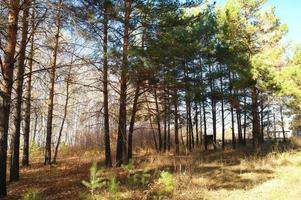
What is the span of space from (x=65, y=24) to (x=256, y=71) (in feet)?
58.2

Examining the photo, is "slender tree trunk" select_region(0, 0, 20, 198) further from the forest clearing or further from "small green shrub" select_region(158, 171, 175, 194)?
"small green shrub" select_region(158, 171, 175, 194)

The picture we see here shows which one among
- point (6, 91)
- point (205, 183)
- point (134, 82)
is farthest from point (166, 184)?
point (134, 82)

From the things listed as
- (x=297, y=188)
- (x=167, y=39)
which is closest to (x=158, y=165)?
(x=167, y=39)

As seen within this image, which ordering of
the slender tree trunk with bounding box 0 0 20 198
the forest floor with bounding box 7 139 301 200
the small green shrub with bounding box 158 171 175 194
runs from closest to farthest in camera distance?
the small green shrub with bounding box 158 171 175 194 → the forest floor with bounding box 7 139 301 200 → the slender tree trunk with bounding box 0 0 20 198

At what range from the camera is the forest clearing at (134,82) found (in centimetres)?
902

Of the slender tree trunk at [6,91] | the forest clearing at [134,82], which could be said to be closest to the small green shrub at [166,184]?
the forest clearing at [134,82]

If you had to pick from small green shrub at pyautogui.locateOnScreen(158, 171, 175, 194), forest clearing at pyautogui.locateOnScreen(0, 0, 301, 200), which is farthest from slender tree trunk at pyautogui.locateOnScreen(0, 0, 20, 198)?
small green shrub at pyautogui.locateOnScreen(158, 171, 175, 194)

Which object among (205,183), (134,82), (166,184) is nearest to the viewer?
(166,184)

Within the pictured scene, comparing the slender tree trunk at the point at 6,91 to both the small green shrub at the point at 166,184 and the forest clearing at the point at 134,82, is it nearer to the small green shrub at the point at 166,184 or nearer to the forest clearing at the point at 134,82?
the forest clearing at the point at 134,82

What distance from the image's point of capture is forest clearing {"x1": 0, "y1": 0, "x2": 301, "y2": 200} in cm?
902

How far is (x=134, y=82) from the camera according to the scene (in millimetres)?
16609

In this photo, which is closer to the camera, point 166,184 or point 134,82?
point 166,184

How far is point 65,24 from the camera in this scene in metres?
7.75

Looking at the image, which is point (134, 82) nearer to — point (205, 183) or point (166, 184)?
point (205, 183)
